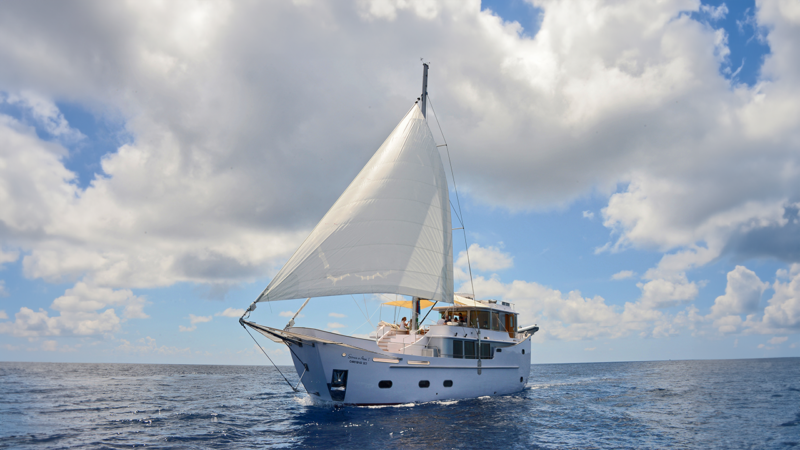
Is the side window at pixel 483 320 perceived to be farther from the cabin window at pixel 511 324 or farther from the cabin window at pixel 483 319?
the cabin window at pixel 511 324

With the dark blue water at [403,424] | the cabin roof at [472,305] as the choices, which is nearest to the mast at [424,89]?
the cabin roof at [472,305]

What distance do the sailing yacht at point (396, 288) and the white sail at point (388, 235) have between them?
0.05 meters

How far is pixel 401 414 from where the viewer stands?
72.8 ft

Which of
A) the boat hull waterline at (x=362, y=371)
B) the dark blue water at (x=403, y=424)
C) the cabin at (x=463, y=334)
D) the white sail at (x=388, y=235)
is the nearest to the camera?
the dark blue water at (x=403, y=424)

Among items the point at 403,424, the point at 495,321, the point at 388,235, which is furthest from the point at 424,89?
the point at 403,424

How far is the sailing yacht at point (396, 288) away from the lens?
2261cm

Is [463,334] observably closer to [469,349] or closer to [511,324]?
[469,349]

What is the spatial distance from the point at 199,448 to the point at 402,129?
19.9 meters

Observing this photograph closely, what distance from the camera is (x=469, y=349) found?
91.3ft

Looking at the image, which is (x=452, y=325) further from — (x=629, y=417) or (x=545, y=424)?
(x=629, y=417)

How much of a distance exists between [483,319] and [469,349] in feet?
9.59

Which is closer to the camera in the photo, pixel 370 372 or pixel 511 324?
pixel 370 372

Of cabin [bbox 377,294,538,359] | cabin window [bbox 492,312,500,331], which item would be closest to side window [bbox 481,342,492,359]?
cabin [bbox 377,294,538,359]

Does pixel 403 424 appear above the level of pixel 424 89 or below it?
below
